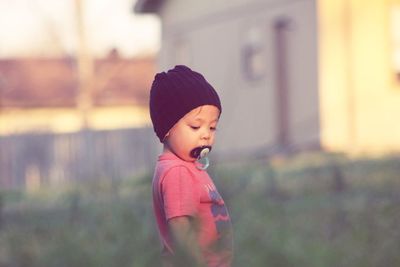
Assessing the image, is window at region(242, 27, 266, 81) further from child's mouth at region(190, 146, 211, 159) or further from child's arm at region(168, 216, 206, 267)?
child's arm at region(168, 216, 206, 267)

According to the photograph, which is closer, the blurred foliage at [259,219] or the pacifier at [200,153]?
the blurred foliage at [259,219]

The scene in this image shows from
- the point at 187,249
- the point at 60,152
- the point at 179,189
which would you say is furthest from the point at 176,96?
the point at 60,152

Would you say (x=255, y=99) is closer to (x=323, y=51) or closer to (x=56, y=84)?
(x=323, y=51)

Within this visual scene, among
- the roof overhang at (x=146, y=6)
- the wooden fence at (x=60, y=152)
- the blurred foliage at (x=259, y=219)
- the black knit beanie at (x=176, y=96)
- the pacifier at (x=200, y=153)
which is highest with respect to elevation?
the roof overhang at (x=146, y=6)

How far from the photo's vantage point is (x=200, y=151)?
128 inches

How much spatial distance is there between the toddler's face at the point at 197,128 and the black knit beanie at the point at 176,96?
0.04 feet

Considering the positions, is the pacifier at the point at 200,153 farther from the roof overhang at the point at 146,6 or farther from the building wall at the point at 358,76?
the roof overhang at the point at 146,6

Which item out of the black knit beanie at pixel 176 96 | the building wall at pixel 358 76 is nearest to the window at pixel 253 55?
the building wall at pixel 358 76

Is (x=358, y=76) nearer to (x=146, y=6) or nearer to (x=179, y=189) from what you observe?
(x=146, y=6)

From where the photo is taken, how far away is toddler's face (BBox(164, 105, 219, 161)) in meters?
3.22

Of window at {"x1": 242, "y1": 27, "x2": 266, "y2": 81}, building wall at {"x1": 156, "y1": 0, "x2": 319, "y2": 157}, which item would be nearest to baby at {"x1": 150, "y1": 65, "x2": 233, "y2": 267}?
building wall at {"x1": 156, "y1": 0, "x2": 319, "y2": 157}

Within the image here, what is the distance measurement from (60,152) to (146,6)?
627 centimetres

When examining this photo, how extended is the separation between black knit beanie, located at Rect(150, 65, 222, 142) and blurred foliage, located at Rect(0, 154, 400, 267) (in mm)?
267

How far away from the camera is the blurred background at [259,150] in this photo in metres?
2.95
